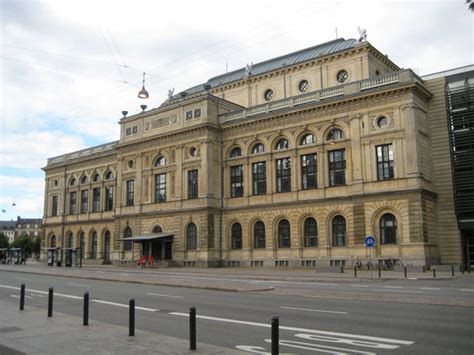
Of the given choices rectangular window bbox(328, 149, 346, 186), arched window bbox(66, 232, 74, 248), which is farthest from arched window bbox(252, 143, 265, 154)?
arched window bbox(66, 232, 74, 248)

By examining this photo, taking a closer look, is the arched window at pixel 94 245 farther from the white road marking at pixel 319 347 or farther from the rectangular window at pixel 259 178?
the white road marking at pixel 319 347

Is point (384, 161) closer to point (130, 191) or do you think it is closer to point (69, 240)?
point (130, 191)

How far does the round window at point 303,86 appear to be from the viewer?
55094mm

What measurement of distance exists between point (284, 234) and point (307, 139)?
30.5 ft

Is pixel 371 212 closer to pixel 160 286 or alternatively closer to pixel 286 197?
pixel 286 197

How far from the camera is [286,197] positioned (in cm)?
4794

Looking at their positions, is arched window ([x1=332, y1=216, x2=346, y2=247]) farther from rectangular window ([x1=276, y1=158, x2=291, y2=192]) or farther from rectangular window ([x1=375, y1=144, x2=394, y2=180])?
rectangular window ([x1=276, y1=158, x2=291, y2=192])

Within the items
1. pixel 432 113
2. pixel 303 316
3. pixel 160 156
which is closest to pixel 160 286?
pixel 303 316

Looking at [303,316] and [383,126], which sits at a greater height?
[383,126]

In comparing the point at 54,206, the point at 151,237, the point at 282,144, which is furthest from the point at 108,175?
the point at 282,144

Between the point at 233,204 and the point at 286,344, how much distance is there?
41.9m

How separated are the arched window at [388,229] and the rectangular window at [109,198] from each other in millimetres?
39799

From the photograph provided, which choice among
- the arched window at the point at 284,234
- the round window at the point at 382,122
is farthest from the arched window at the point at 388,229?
the arched window at the point at 284,234

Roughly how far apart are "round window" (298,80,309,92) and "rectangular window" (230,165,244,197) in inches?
446
